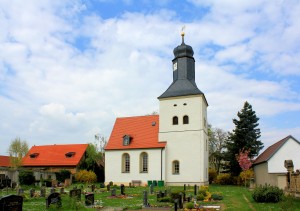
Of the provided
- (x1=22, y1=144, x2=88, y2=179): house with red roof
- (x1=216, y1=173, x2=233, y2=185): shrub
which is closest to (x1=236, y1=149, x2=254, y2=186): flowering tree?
(x1=216, y1=173, x2=233, y2=185): shrub

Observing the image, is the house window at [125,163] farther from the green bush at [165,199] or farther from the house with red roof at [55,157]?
the green bush at [165,199]

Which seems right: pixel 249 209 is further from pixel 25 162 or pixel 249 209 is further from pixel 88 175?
pixel 25 162

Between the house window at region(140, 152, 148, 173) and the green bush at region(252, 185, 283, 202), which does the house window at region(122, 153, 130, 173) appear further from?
the green bush at region(252, 185, 283, 202)

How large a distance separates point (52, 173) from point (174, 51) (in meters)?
22.8

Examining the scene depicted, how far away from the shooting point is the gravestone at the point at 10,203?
1223 centimetres

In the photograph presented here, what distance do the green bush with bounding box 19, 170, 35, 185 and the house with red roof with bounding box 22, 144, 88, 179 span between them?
7.28m

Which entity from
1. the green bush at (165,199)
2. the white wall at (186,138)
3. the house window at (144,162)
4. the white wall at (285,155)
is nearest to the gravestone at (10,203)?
the green bush at (165,199)

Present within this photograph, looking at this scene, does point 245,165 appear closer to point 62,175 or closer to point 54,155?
point 62,175

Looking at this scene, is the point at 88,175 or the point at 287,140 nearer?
the point at 287,140

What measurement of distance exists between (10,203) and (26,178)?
28.2 m

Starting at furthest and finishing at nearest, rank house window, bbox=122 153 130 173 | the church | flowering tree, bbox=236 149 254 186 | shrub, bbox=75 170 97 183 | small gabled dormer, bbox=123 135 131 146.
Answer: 1. shrub, bbox=75 170 97 183
2. small gabled dormer, bbox=123 135 131 146
3. house window, bbox=122 153 130 173
4. flowering tree, bbox=236 149 254 186
5. the church

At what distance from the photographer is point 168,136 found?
39312 millimetres

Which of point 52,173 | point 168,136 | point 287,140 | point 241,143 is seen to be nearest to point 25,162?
point 52,173

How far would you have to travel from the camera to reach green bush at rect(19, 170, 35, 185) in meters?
38.5
